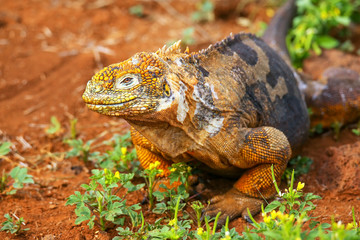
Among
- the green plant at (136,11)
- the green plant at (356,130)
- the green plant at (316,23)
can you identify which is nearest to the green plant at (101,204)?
the green plant at (356,130)

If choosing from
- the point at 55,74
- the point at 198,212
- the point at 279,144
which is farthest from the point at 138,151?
the point at 55,74

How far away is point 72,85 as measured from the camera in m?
7.36

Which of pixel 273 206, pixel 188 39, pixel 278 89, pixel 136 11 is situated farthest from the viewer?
pixel 136 11

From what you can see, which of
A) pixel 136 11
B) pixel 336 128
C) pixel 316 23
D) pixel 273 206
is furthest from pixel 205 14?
pixel 273 206

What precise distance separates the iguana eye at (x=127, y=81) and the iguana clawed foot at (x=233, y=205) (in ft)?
4.71

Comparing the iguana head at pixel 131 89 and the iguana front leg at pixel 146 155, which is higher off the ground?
the iguana head at pixel 131 89

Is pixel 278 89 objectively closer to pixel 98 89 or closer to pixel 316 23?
pixel 98 89

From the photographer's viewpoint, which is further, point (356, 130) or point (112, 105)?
point (356, 130)

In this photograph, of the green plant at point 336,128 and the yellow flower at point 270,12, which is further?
the yellow flower at point 270,12

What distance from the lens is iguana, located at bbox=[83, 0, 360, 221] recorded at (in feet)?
12.5

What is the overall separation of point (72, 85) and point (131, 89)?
3830mm

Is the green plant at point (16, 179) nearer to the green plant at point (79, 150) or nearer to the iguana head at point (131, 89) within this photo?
the green plant at point (79, 150)

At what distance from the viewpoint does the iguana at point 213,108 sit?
3.82 m

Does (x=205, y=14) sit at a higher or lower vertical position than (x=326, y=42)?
lower
